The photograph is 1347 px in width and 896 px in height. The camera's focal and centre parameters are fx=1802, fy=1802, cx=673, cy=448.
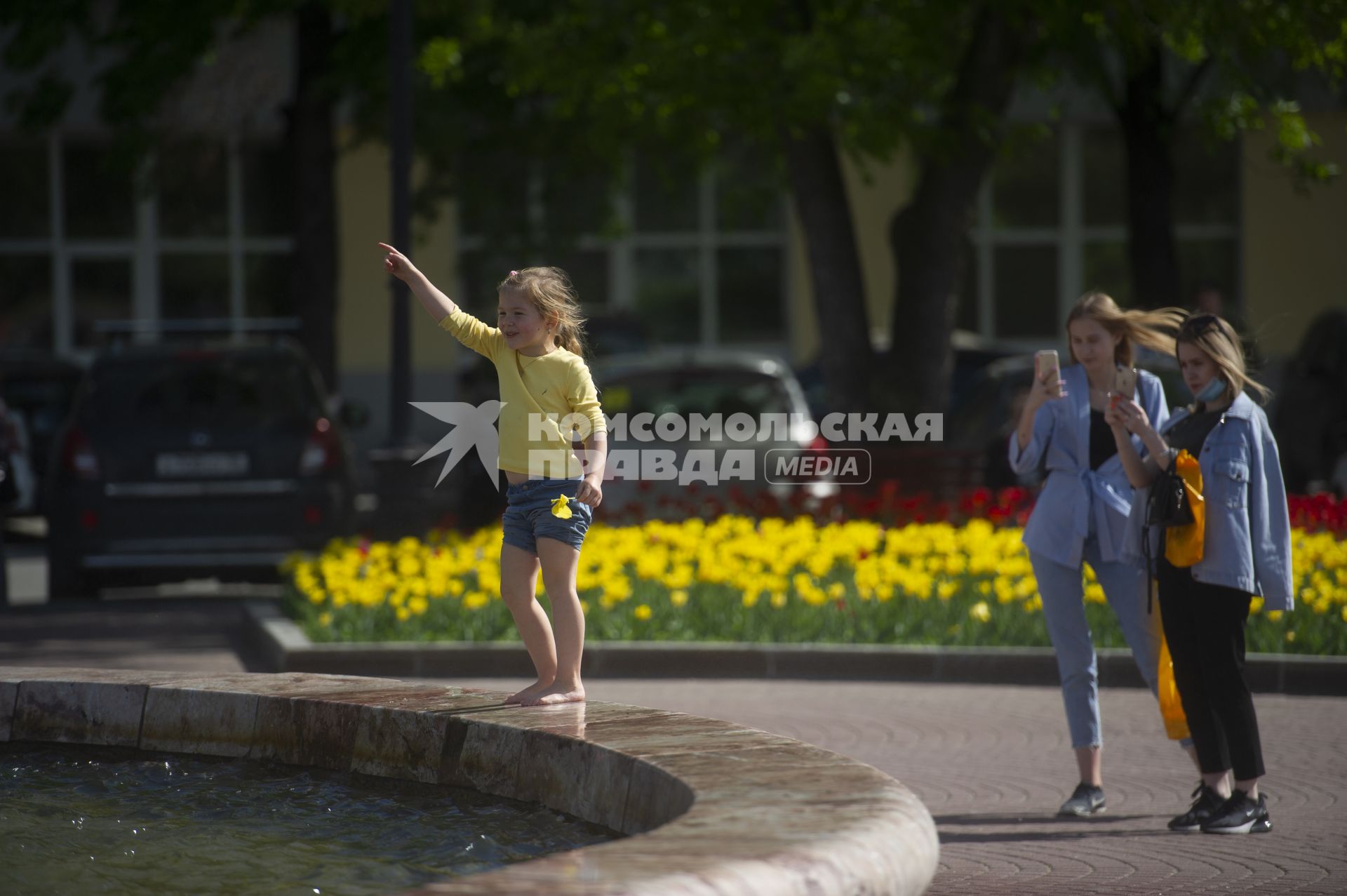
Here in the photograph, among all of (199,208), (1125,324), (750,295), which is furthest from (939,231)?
(199,208)

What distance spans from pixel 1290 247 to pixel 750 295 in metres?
8.30

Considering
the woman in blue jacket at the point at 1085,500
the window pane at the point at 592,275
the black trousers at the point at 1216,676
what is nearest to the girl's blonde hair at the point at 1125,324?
the woman in blue jacket at the point at 1085,500

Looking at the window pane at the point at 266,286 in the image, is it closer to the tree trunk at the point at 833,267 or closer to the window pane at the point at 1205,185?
the window pane at the point at 1205,185

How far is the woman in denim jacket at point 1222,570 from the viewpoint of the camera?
5.89 meters

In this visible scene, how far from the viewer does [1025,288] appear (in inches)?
1114

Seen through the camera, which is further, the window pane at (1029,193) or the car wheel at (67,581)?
the window pane at (1029,193)

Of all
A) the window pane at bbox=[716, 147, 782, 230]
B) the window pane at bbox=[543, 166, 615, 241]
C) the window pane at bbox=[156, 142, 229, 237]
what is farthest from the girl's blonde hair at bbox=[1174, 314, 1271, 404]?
the window pane at bbox=[156, 142, 229, 237]

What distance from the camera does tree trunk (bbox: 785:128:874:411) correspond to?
14.0 meters

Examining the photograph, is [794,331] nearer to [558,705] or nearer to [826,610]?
[826,610]

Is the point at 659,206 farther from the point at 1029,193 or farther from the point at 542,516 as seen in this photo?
the point at 542,516

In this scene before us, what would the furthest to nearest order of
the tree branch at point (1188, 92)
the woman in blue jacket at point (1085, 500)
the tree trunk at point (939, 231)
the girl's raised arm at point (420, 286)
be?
the tree branch at point (1188, 92), the tree trunk at point (939, 231), the woman in blue jacket at point (1085, 500), the girl's raised arm at point (420, 286)

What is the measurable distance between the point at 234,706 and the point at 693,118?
9529 millimetres

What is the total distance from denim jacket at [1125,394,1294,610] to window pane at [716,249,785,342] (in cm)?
2198

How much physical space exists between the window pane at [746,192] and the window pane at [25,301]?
10464 mm
